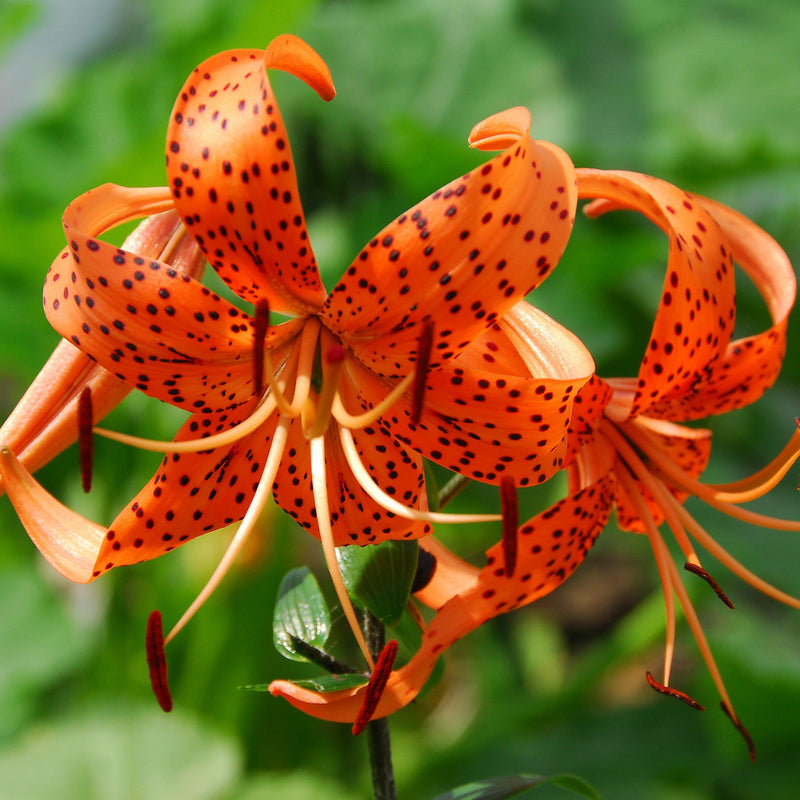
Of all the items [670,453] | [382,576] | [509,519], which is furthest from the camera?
[670,453]

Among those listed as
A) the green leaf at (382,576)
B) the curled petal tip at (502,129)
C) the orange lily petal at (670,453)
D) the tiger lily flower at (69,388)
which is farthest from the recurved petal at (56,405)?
the orange lily petal at (670,453)

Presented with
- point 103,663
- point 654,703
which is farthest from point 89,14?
point 654,703

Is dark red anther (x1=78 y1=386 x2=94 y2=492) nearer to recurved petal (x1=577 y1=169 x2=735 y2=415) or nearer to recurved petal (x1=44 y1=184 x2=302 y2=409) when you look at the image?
recurved petal (x1=44 y1=184 x2=302 y2=409)

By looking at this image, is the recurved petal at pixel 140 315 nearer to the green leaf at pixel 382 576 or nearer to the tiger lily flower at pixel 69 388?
the tiger lily flower at pixel 69 388

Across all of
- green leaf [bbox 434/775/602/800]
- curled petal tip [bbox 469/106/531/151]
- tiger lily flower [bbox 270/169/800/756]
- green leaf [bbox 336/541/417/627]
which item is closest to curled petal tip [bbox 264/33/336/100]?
curled petal tip [bbox 469/106/531/151]

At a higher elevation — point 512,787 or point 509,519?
point 509,519

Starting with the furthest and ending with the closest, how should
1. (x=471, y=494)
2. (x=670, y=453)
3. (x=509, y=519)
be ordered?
1. (x=471, y=494)
2. (x=670, y=453)
3. (x=509, y=519)

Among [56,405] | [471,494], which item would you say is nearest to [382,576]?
[56,405]

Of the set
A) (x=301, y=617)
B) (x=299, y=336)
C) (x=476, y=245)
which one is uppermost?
(x=476, y=245)

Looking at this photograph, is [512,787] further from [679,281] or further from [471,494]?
[471,494]
